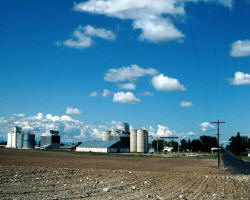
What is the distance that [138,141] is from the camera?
612 feet

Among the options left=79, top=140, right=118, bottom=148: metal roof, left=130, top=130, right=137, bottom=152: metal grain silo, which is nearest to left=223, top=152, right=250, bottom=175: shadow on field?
left=79, top=140, right=118, bottom=148: metal roof

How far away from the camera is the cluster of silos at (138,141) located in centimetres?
18625

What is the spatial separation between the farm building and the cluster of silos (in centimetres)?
395

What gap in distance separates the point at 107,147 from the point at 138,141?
24562 millimetres

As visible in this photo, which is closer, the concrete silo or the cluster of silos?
the concrete silo

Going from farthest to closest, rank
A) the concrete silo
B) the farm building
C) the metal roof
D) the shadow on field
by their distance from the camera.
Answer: the concrete silo → the metal roof → the farm building → the shadow on field

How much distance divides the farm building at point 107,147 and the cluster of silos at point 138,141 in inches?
155

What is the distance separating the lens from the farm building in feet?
554

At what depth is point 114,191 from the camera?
21453 millimetres

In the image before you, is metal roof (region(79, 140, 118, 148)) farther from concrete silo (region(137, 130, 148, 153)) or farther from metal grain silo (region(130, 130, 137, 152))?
concrete silo (region(137, 130, 148, 153))

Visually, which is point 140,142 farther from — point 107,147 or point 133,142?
point 107,147

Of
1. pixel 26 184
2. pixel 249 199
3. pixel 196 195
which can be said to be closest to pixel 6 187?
pixel 26 184

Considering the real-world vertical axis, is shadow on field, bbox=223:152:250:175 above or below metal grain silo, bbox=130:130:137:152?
below

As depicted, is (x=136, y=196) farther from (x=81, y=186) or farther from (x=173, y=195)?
(x=81, y=186)
